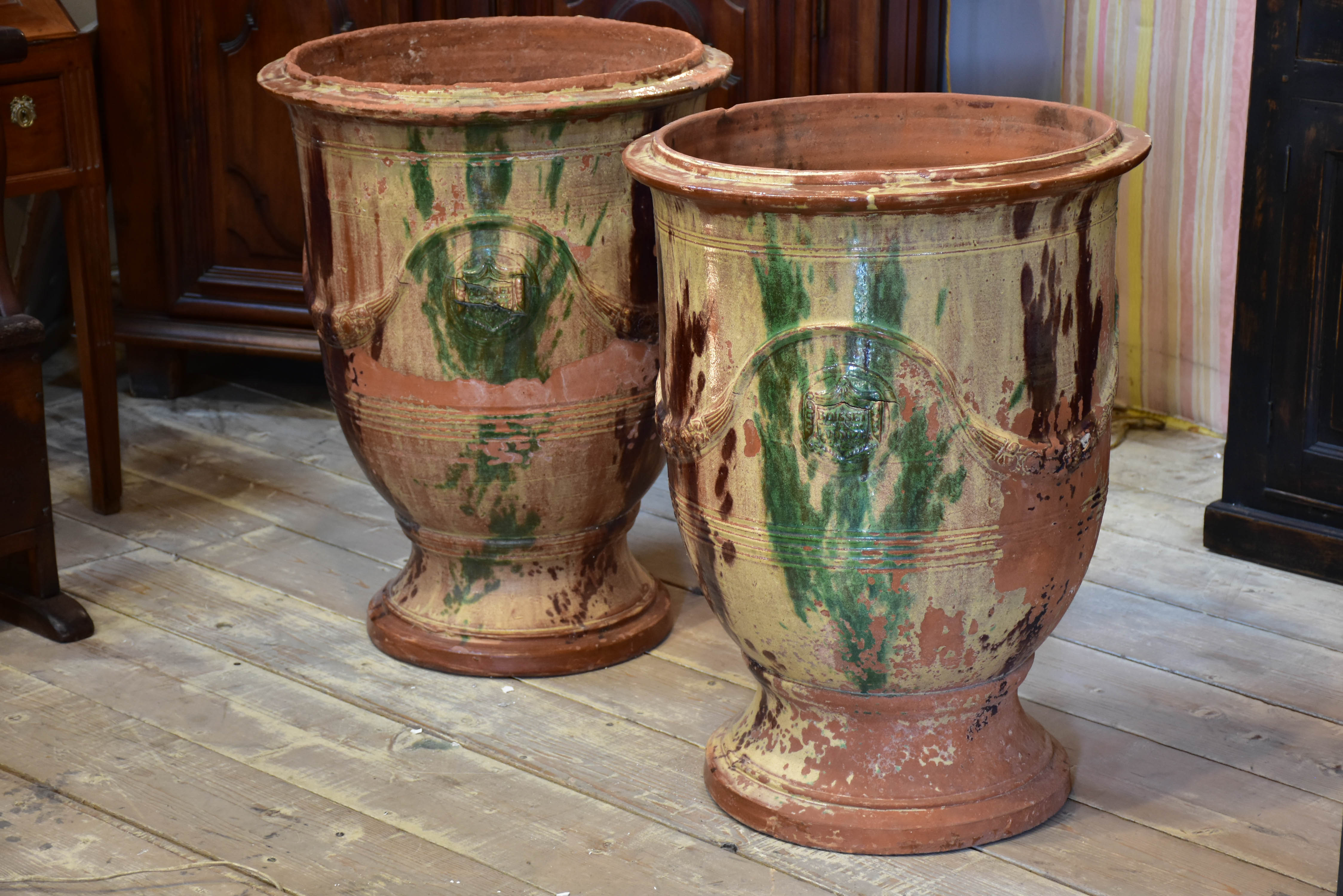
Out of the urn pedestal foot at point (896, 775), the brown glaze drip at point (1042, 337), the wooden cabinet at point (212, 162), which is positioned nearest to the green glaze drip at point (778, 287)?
the brown glaze drip at point (1042, 337)

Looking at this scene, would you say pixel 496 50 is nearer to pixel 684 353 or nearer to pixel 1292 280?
pixel 684 353

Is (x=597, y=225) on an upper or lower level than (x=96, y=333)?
upper

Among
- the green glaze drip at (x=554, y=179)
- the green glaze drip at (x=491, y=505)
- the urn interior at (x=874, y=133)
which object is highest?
the urn interior at (x=874, y=133)

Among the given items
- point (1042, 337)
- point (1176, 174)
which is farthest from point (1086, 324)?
point (1176, 174)

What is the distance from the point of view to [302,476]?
3.00m

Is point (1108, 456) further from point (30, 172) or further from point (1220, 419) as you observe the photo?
point (30, 172)

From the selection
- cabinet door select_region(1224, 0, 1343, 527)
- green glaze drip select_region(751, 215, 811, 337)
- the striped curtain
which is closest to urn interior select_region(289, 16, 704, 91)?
green glaze drip select_region(751, 215, 811, 337)

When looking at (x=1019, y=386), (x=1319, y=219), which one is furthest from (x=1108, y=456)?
(x=1319, y=219)

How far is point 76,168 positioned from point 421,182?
94 centimetres

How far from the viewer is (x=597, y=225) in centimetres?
210

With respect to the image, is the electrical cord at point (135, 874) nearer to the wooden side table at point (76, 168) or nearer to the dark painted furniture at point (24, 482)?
the dark painted furniture at point (24, 482)

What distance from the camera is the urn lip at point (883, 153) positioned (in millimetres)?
1567

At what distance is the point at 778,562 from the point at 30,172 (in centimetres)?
156

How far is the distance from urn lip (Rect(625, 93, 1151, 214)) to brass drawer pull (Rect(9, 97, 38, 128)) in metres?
1.27
